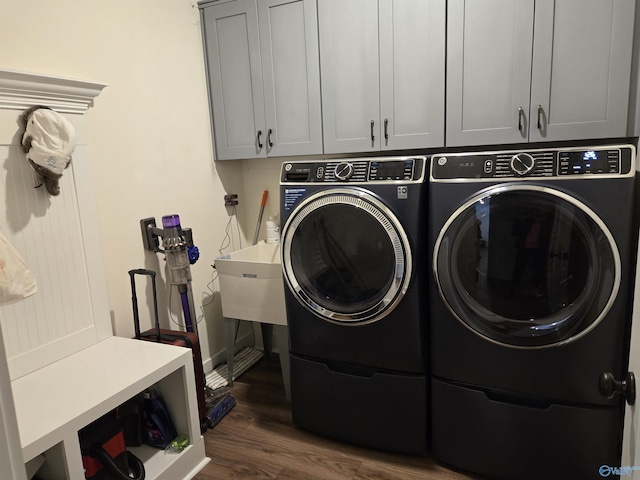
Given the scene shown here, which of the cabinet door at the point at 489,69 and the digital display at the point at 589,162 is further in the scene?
the cabinet door at the point at 489,69

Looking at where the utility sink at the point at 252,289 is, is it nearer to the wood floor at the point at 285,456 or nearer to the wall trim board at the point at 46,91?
the wood floor at the point at 285,456

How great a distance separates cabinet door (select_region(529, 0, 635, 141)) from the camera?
1.68 m

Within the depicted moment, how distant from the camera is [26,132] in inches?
61.7

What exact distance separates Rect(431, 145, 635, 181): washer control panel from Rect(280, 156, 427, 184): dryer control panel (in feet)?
0.28

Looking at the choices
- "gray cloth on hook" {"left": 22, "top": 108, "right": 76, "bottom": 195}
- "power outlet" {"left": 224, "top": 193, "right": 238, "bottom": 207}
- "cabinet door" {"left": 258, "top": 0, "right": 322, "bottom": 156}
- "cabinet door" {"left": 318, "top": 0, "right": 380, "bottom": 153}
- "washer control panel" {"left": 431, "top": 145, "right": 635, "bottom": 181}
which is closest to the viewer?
"washer control panel" {"left": 431, "top": 145, "right": 635, "bottom": 181}

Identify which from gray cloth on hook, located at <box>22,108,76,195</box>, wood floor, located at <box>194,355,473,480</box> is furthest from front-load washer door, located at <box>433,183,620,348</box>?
gray cloth on hook, located at <box>22,108,76,195</box>

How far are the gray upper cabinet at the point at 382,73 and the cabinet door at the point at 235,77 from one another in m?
0.43

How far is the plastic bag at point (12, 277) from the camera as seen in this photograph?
1.26 meters

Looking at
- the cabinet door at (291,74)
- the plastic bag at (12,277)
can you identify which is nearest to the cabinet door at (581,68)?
the cabinet door at (291,74)

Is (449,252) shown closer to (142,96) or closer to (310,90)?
(310,90)

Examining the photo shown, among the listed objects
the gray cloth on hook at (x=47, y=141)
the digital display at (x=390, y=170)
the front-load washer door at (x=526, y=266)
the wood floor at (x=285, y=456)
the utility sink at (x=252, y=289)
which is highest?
the gray cloth on hook at (x=47, y=141)

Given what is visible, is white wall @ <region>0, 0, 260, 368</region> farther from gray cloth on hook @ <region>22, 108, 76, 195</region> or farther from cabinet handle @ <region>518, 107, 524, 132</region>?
cabinet handle @ <region>518, 107, 524, 132</region>

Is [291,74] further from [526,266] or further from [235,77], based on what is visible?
[526,266]

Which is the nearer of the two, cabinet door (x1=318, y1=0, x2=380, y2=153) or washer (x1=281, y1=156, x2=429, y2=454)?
washer (x1=281, y1=156, x2=429, y2=454)
